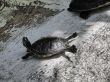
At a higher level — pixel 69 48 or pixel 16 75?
pixel 69 48

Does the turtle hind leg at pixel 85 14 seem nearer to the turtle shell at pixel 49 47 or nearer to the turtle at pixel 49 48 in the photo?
the turtle at pixel 49 48

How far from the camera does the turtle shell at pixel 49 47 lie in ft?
14.0

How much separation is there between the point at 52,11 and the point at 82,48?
1949mm

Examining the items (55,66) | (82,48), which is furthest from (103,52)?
(55,66)

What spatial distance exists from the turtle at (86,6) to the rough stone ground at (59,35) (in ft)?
0.33

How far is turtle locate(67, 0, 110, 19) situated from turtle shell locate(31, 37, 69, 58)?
3.16 ft

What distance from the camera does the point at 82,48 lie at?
4293 millimetres

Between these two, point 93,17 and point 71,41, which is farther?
point 93,17

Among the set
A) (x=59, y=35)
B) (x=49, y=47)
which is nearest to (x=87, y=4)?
(x=59, y=35)

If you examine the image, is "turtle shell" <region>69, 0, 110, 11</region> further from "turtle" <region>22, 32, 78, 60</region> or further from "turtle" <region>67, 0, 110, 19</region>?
"turtle" <region>22, 32, 78, 60</region>

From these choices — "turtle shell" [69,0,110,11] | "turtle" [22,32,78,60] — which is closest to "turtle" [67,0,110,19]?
"turtle shell" [69,0,110,11]

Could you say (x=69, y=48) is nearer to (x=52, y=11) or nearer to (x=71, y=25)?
(x=71, y=25)

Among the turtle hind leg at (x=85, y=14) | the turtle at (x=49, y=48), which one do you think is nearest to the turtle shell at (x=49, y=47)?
the turtle at (x=49, y=48)

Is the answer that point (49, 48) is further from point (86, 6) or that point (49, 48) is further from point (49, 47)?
point (86, 6)
